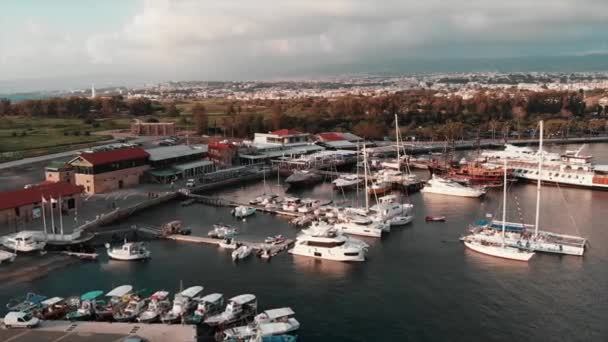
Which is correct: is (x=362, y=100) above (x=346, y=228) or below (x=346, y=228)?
above

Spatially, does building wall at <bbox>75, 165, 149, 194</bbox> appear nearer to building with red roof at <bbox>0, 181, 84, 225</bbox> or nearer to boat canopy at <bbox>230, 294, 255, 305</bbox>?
building with red roof at <bbox>0, 181, 84, 225</bbox>

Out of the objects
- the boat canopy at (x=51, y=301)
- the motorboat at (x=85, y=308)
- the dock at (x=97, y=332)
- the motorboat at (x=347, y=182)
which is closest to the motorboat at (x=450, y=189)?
the motorboat at (x=347, y=182)

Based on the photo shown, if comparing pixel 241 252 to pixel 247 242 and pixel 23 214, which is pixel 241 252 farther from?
pixel 23 214

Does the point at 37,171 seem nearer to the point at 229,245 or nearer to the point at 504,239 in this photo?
the point at 229,245

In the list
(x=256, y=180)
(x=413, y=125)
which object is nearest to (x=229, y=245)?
(x=256, y=180)

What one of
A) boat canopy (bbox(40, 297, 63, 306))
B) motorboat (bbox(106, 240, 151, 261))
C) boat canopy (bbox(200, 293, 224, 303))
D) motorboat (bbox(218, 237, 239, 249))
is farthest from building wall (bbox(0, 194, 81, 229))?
boat canopy (bbox(200, 293, 224, 303))

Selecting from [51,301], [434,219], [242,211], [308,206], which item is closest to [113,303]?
Answer: [51,301]

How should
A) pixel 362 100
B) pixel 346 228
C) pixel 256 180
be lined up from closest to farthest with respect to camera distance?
1. pixel 346 228
2. pixel 256 180
3. pixel 362 100
